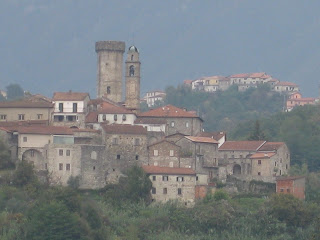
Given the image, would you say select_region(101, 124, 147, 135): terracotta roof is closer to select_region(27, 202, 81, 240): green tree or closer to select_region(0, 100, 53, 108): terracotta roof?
select_region(0, 100, 53, 108): terracotta roof

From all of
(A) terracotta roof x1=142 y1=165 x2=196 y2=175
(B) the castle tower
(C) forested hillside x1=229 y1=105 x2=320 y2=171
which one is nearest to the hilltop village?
(A) terracotta roof x1=142 y1=165 x2=196 y2=175

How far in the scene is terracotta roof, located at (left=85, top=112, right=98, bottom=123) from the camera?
80.4 metres

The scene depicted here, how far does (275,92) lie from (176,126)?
6915 centimetres

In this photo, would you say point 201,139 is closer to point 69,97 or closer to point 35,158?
point 69,97

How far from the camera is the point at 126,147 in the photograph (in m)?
76.9

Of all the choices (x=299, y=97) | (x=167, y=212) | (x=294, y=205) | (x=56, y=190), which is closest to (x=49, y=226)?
(x=56, y=190)

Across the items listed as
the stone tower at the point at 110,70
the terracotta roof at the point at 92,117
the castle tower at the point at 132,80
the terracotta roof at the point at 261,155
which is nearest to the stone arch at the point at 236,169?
the terracotta roof at the point at 261,155

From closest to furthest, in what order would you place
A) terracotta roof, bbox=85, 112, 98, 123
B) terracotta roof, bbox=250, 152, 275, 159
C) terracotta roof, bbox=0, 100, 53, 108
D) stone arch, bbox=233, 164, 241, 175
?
1. terracotta roof, bbox=250, 152, 275, 159
2. stone arch, bbox=233, 164, 241, 175
3. terracotta roof, bbox=85, 112, 98, 123
4. terracotta roof, bbox=0, 100, 53, 108

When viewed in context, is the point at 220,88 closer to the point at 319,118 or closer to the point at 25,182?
the point at 319,118

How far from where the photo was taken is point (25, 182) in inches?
2904

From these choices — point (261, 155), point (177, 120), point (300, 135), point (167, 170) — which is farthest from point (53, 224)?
point (300, 135)

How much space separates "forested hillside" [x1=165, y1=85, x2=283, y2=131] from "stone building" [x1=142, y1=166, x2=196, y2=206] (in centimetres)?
6741

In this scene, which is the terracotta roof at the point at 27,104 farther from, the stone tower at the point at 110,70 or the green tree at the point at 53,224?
the green tree at the point at 53,224

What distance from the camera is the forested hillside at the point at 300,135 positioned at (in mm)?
91250
